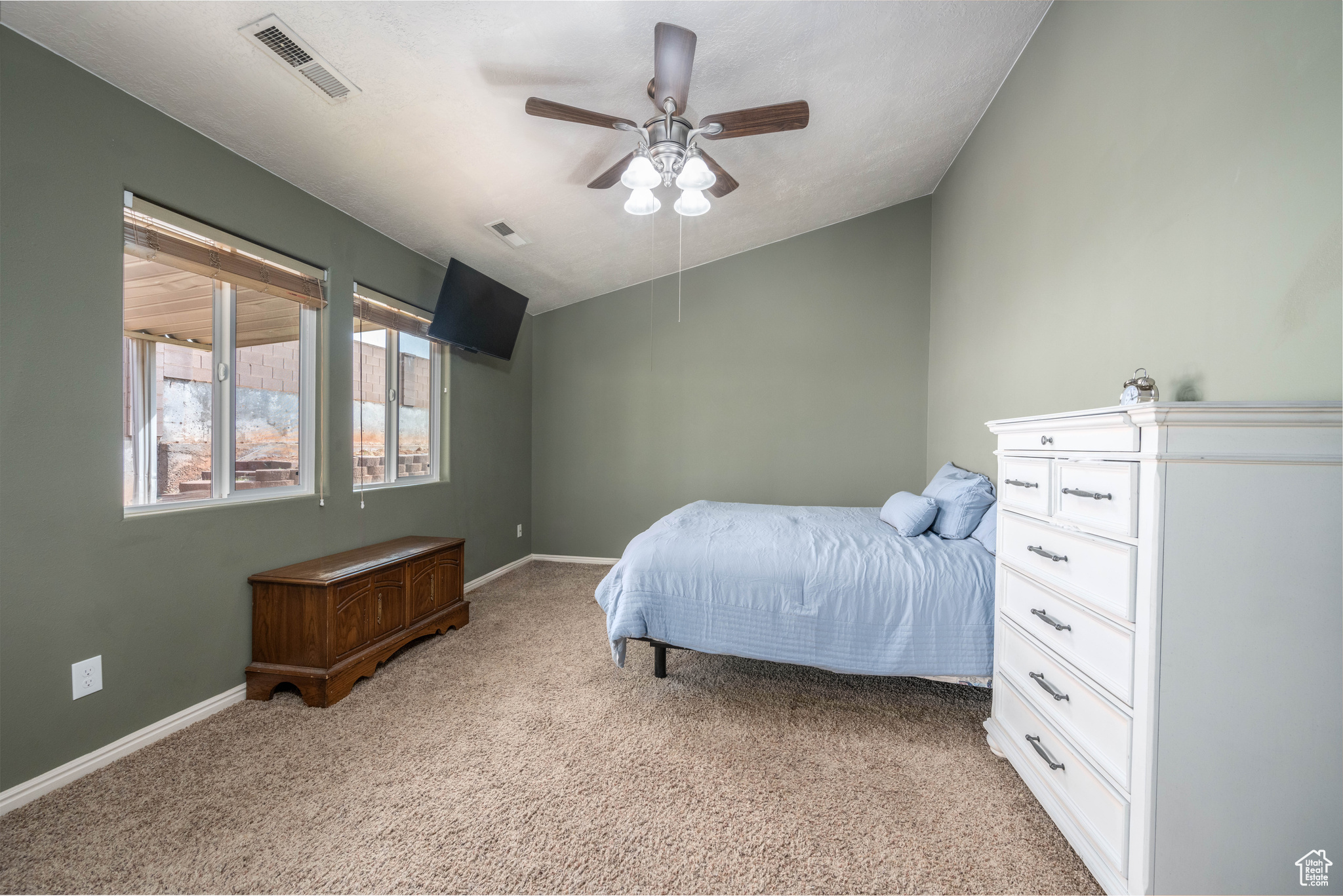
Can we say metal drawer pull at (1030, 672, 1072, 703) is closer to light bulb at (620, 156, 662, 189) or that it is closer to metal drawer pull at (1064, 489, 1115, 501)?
metal drawer pull at (1064, 489, 1115, 501)

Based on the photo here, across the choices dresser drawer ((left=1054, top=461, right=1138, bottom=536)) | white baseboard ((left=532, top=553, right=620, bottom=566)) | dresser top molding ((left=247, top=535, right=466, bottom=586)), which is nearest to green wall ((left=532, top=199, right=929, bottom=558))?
white baseboard ((left=532, top=553, right=620, bottom=566))

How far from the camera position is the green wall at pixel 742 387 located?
4113 millimetres

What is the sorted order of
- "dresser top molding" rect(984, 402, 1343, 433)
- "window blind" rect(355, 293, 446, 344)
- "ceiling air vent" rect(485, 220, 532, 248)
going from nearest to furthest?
"dresser top molding" rect(984, 402, 1343, 433), "window blind" rect(355, 293, 446, 344), "ceiling air vent" rect(485, 220, 532, 248)

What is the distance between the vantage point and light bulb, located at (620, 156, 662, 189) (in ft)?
6.63

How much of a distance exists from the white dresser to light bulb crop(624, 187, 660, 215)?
5.76 ft

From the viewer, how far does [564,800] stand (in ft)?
5.22

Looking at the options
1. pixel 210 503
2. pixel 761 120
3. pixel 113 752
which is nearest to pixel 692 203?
pixel 761 120

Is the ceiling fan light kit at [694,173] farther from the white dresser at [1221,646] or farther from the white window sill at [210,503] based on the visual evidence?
the white window sill at [210,503]

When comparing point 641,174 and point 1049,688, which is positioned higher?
point 641,174

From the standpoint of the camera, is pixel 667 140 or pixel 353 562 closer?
pixel 667 140

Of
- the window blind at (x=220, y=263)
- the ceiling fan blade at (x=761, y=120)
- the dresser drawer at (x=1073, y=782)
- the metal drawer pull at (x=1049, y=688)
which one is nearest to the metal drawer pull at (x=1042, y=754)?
the dresser drawer at (x=1073, y=782)

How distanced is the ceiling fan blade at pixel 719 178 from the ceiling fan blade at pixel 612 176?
12.3 inches

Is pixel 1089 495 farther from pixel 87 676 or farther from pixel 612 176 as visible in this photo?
pixel 87 676

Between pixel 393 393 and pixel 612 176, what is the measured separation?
6.50 ft
